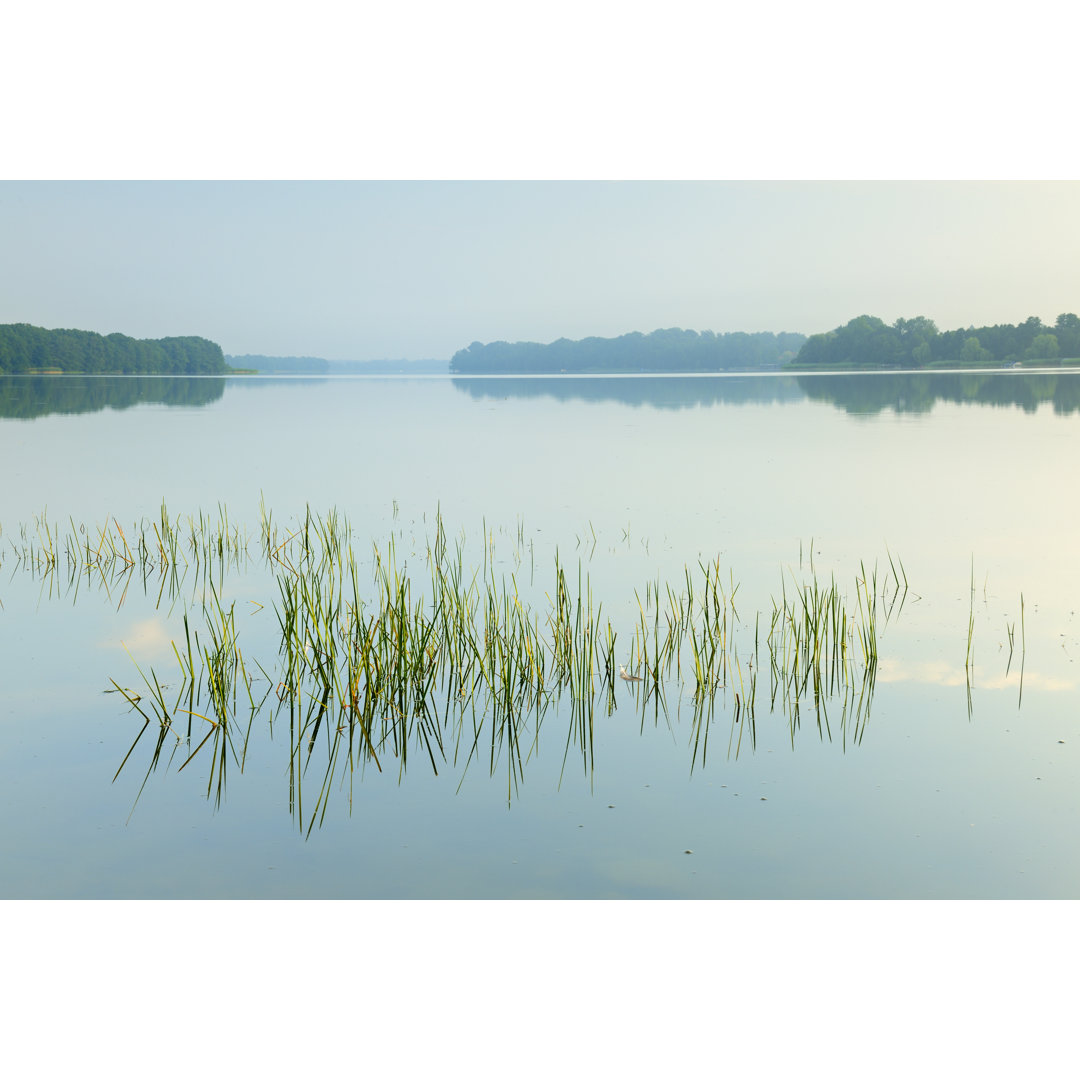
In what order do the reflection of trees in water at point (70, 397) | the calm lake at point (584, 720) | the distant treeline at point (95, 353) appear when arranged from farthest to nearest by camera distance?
the distant treeline at point (95, 353) → the reflection of trees in water at point (70, 397) → the calm lake at point (584, 720)

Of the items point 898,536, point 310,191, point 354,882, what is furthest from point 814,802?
point 310,191

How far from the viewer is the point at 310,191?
3403 cm

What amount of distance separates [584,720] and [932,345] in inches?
1523

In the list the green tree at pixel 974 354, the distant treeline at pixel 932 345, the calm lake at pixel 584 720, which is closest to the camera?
the calm lake at pixel 584 720

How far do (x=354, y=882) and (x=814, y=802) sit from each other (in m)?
1.54

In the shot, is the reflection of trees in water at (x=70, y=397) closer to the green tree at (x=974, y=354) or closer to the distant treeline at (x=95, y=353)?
the distant treeline at (x=95, y=353)

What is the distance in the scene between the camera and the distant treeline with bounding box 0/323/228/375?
35000mm

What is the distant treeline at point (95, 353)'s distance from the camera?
35.0 meters

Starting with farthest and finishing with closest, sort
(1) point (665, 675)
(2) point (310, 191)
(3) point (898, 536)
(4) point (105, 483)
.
A: (2) point (310, 191) → (4) point (105, 483) → (3) point (898, 536) → (1) point (665, 675)

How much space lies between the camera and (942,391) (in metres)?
30.2

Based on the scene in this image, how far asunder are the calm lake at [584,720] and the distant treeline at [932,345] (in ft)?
85.3

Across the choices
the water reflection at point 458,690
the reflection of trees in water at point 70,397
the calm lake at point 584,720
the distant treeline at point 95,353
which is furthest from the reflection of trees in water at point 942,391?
the distant treeline at point 95,353
